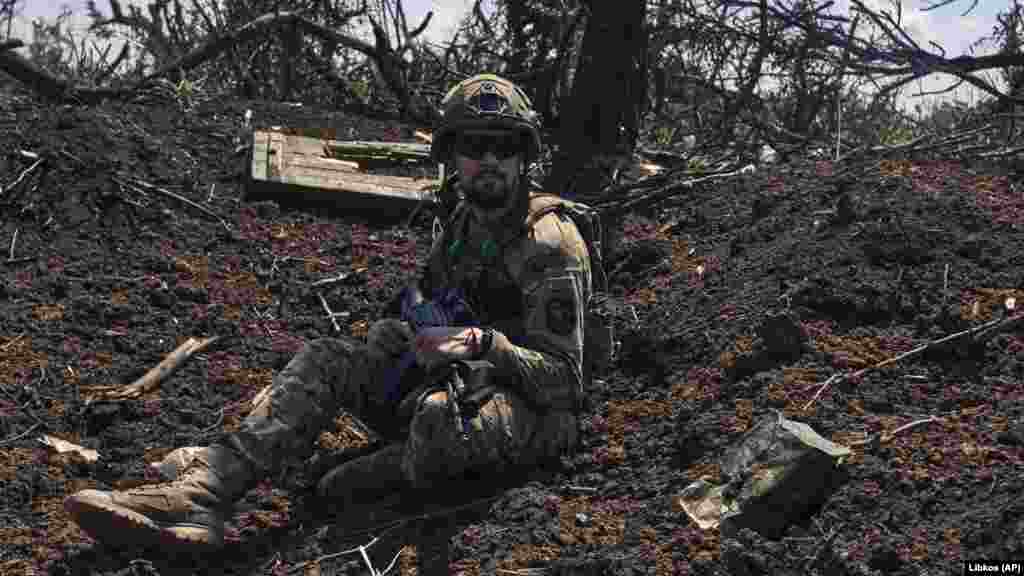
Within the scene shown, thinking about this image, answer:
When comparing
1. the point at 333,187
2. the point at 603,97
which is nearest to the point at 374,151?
the point at 333,187

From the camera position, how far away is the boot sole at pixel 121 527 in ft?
12.4

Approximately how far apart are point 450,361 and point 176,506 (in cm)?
97

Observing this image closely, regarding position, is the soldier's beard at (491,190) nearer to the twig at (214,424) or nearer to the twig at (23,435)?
the twig at (214,424)

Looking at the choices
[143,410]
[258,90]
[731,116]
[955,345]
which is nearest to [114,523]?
[143,410]

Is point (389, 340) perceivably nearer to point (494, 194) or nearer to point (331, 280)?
point (494, 194)

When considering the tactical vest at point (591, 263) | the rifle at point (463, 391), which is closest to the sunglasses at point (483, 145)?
the tactical vest at point (591, 263)

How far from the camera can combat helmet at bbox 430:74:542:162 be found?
4.39 m

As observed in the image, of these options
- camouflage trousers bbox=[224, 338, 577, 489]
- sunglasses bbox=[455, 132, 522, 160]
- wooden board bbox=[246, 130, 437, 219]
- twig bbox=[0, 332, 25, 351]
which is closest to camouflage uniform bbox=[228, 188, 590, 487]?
camouflage trousers bbox=[224, 338, 577, 489]

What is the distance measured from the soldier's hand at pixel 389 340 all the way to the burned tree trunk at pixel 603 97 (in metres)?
2.79

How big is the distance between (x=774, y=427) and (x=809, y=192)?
106 inches

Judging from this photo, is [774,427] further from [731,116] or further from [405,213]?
[731,116]

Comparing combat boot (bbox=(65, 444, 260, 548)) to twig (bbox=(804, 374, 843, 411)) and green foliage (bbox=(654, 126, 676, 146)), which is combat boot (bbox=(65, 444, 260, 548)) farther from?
green foliage (bbox=(654, 126, 676, 146))

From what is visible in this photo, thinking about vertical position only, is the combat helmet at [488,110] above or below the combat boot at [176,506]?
above

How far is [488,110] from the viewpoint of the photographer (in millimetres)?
4391
